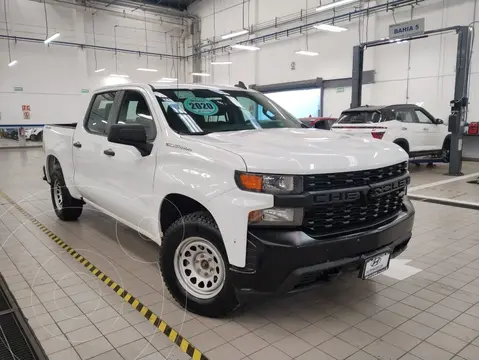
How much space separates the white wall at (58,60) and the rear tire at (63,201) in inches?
648

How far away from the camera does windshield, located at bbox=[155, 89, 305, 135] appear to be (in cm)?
317

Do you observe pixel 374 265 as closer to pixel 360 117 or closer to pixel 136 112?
pixel 136 112

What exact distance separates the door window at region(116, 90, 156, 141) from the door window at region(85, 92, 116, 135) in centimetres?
30

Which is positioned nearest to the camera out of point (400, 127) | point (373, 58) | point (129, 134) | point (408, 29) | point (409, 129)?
point (129, 134)

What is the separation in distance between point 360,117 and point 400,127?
1002mm

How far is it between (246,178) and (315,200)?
438 mm

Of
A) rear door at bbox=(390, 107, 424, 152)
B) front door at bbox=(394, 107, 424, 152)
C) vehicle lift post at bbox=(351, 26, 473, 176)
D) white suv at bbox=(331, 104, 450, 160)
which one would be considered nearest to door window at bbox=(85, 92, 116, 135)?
white suv at bbox=(331, 104, 450, 160)

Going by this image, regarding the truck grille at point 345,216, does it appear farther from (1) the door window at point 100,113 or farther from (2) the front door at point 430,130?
(2) the front door at point 430,130

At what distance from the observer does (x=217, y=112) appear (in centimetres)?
346

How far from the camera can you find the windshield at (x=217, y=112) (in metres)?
3.17

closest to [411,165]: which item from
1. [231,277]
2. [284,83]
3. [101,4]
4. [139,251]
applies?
[284,83]

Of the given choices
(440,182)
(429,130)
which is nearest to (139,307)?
(440,182)

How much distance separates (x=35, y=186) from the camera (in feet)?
27.4

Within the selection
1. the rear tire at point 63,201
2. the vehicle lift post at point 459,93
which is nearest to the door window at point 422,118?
the vehicle lift post at point 459,93
